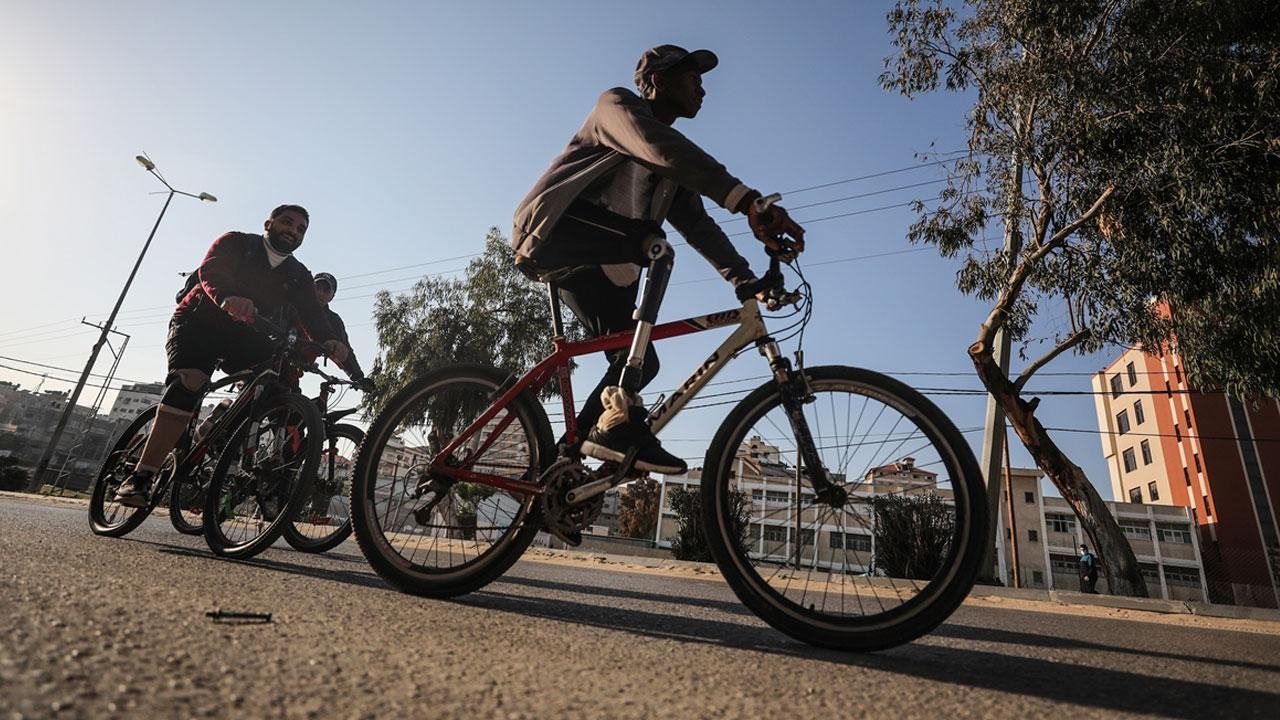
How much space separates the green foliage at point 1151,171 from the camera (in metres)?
Result: 8.30

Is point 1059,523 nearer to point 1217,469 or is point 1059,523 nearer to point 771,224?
point 1217,469

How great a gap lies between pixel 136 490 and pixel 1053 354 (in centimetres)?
1221

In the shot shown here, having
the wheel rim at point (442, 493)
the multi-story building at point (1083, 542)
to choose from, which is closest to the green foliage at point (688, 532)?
the wheel rim at point (442, 493)

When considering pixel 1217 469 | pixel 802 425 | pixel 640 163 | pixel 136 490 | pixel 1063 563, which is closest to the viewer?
pixel 802 425

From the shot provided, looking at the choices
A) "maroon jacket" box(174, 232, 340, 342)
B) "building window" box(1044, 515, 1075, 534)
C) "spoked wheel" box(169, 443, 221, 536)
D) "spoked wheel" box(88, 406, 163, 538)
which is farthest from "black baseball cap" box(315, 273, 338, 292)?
"building window" box(1044, 515, 1075, 534)

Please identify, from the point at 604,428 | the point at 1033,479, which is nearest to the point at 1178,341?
the point at 604,428

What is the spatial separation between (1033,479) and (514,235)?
170ft

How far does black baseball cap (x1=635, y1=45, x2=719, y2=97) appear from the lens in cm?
235

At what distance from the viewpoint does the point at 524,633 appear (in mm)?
1350

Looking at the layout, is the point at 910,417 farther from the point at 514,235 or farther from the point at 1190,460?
the point at 1190,460

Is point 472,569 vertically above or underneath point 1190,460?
underneath

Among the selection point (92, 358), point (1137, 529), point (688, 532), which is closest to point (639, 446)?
point (688, 532)

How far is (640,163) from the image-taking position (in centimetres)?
201

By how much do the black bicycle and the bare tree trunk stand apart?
9.27 metres
